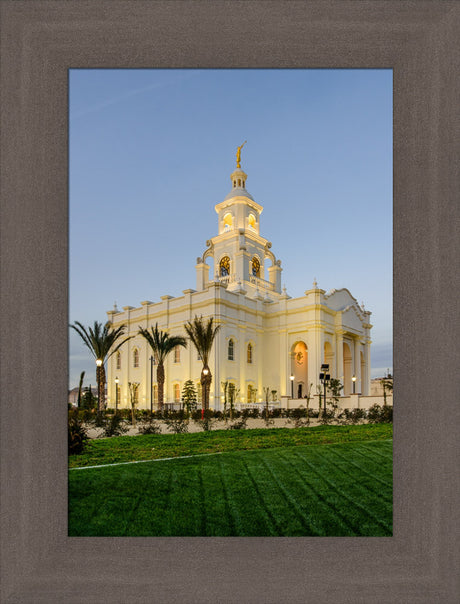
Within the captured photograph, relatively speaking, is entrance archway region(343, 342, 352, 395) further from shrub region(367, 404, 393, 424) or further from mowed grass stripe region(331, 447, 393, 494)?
mowed grass stripe region(331, 447, 393, 494)

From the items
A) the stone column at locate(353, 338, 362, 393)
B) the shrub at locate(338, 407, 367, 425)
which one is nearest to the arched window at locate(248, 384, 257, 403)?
the stone column at locate(353, 338, 362, 393)

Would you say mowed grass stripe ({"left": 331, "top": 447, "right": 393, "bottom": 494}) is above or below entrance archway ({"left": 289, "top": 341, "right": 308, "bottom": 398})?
above

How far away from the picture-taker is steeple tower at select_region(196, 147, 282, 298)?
30.6 meters

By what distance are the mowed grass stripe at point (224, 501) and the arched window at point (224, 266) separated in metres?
26.9

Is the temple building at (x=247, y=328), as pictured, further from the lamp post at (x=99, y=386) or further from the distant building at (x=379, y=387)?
the lamp post at (x=99, y=386)

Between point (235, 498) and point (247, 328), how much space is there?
77.9ft

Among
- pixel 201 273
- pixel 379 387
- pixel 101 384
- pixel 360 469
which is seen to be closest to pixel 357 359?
pixel 379 387

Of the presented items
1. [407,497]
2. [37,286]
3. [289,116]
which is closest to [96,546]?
[37,286]

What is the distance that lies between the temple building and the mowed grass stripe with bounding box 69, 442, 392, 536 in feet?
62.7

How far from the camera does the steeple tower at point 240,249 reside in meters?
30.6

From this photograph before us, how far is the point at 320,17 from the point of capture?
8.16ft

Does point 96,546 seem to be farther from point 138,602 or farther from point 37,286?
point 37,286

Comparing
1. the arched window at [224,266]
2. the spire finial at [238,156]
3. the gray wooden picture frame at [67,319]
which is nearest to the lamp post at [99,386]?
the gray wooden picture frame at [67,319]

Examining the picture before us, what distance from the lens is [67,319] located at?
2.57 metres
